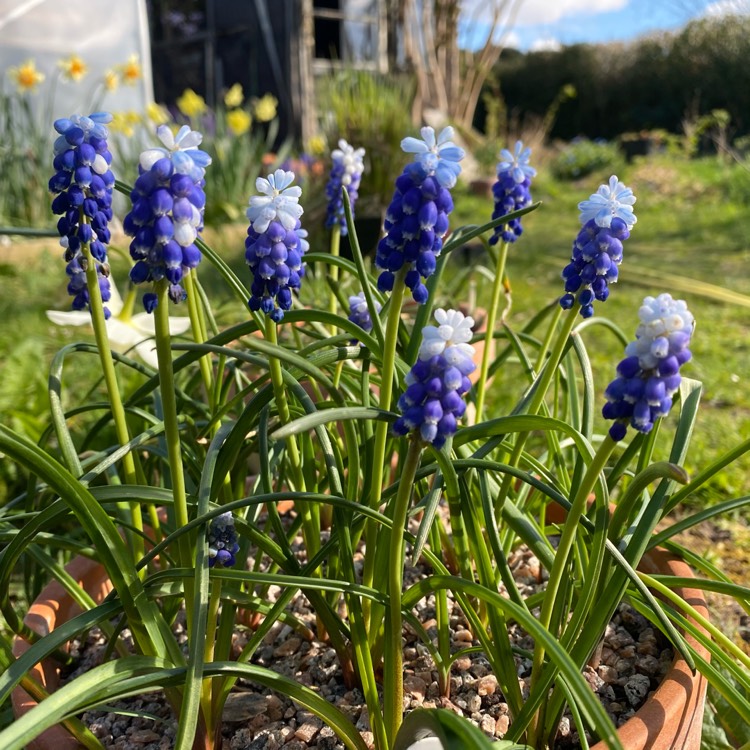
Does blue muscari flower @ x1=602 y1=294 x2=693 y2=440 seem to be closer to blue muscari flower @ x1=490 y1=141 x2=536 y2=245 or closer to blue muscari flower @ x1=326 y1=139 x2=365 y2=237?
blue muscari flower @ x1=490 y1=141 x2=536 y2=245

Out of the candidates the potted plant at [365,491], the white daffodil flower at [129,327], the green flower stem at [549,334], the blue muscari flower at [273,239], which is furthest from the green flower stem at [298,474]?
the white daffodil flower at [129,327]

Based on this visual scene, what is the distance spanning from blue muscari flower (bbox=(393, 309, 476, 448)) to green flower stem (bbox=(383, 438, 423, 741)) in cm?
5

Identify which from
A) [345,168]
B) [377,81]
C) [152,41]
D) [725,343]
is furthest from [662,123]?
[345,168]

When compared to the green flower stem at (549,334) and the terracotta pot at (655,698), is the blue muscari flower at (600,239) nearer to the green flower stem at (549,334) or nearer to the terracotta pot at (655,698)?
the green flower stem at (549,334)

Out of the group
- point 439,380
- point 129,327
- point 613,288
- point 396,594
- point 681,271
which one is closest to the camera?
point 439,380

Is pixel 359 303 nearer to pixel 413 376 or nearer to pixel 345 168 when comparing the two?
pixel 345 168

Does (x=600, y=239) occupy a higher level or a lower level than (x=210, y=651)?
higher

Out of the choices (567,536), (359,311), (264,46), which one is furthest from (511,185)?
(264,46)

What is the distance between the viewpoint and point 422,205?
102 centimetres

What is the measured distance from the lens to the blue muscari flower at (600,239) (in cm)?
118

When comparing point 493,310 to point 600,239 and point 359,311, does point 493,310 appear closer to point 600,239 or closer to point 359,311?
point 359,311

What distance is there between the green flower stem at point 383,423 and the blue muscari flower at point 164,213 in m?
0.29

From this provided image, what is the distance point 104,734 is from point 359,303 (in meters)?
1.00

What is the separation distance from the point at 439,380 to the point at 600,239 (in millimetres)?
451
